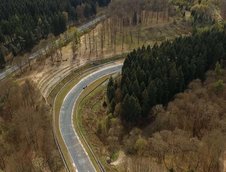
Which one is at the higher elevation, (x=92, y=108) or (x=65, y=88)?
(x=65, y=88)

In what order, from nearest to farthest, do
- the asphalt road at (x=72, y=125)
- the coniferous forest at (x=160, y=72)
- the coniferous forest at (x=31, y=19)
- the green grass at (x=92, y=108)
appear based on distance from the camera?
the asphalt road at (x=72, y=125) < the green grass at (x=92, y=108) < the coniferous forest at (x=160, y=72) < the coniferous forest at (x=31, y=19)

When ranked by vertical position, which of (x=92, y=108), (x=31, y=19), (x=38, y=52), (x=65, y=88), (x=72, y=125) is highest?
(x=31, y=19)

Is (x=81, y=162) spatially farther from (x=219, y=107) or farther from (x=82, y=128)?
(x=219, y=107)

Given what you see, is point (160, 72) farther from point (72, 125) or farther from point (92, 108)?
point (72, 125)

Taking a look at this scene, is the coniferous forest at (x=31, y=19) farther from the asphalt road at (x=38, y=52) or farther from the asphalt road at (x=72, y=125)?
the asphalt road at (x=72, y=125)

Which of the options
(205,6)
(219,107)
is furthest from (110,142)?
(205,6)

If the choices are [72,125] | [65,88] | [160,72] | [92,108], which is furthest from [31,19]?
[160,72]

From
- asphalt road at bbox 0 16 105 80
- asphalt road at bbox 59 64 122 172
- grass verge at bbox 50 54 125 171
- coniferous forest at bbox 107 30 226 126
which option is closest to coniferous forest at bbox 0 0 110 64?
asphalt road at bbox 0 16 105 80

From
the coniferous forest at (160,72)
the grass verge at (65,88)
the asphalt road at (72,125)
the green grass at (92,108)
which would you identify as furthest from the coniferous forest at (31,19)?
the coniferous forest at (160,72)
